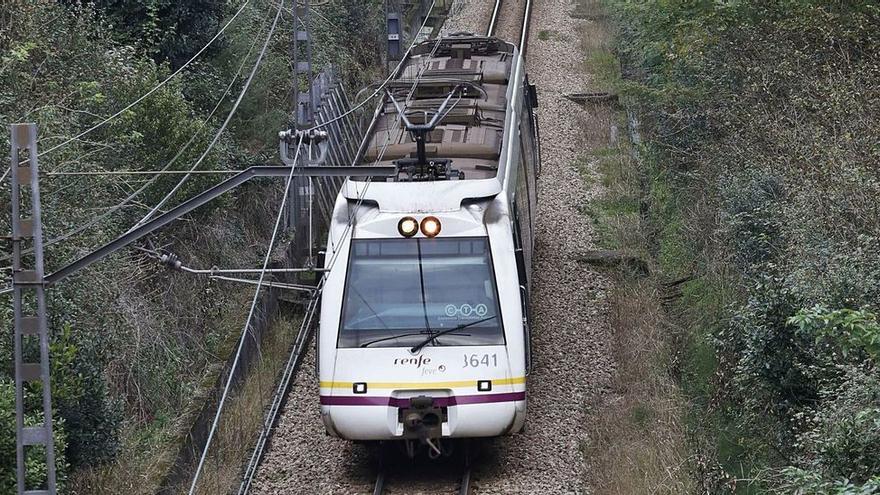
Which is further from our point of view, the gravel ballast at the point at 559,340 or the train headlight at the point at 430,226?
the gravel ballast at the point at 559,340

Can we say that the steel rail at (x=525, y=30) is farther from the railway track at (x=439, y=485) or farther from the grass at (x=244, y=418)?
the railway track at (x=439, y=485)

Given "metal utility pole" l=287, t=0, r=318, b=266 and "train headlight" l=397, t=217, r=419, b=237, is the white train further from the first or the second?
"metal utility pole" l=287, t=0, r=318, b=266

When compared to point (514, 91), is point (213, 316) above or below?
below

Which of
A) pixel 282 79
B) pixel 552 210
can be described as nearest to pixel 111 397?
pixel 552 210

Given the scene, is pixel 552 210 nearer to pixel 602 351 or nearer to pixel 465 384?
pixel 602 351

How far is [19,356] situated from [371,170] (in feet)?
11.6

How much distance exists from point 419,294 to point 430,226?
0.69 metres

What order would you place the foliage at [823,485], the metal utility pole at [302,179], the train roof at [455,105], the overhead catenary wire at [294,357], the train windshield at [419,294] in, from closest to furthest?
the foliage at [823,485] < the train windshield at [419,294] < the overhead catenary wire at [294,357] < the train roof at [455,105] < the metal utility pole at [302,179]

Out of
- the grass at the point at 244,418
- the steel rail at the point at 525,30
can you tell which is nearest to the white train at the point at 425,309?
the grass at the point at 244,418

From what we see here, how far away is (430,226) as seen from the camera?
11633 mm

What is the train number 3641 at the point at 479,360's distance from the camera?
1122cm

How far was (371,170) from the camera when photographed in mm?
10359

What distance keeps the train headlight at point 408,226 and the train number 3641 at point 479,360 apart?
4.47 ft

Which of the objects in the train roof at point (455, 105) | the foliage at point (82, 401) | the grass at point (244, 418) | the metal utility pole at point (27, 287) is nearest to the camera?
the metal utility pole at point (27, 287)
